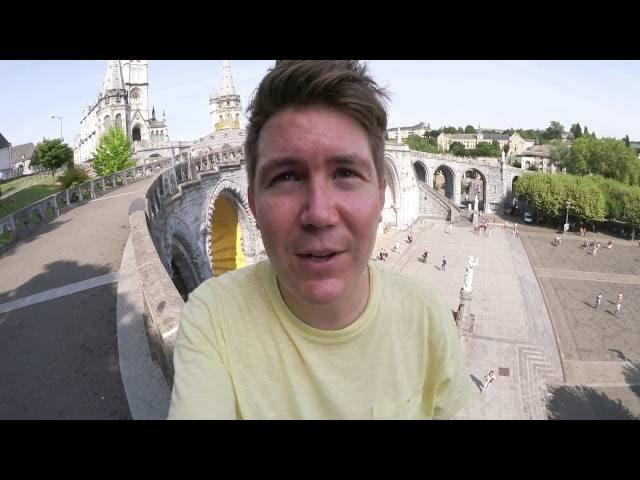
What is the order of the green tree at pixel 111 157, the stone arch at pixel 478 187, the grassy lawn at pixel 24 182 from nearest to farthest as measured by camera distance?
the grassy lawn at pixel 24 182 < the green tree at pixel 111 157 < the stone arch at pixel 478 187

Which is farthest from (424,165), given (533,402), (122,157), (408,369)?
(408,369)

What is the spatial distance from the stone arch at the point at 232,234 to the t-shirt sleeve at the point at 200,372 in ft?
59.7

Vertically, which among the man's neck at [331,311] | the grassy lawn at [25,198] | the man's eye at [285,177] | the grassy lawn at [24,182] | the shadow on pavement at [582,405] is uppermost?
the man's eye at [285,177]

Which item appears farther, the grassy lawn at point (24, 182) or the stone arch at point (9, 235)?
the grassy lawn at point (24, 182)

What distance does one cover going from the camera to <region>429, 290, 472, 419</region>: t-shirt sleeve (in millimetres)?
1640

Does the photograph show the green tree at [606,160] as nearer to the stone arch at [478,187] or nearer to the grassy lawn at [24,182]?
the stone arch at [478,187]

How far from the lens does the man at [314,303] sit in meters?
1.32

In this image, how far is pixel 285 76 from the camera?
52.0 inches

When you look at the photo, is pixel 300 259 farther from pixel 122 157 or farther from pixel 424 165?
pixel 424 165

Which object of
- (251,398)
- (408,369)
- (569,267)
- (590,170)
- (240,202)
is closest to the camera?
(251,398)

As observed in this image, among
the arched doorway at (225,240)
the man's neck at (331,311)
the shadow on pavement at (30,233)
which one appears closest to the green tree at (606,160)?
the arched doorway at (225,240)

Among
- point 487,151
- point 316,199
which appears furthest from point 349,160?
point 487,151

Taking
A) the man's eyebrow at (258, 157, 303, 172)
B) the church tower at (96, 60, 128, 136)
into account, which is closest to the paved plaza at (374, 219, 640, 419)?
the man's eyebrow at (258, 157, 303, 172)
